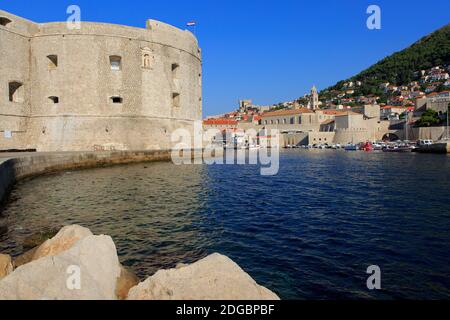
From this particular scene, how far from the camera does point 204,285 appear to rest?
2895 mm

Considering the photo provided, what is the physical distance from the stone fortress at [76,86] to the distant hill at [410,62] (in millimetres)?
107596

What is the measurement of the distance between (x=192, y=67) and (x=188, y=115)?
3.83 metres

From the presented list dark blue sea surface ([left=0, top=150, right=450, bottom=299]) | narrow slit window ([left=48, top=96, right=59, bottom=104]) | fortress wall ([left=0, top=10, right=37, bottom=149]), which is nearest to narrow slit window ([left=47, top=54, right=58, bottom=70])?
fortress wall ([left=0, top=10, right=37, bottom=149])

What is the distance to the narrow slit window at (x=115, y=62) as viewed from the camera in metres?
22.8

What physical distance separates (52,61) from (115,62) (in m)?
3.85

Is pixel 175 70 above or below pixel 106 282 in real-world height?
above

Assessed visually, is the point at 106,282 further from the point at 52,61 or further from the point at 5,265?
the point at 52,61

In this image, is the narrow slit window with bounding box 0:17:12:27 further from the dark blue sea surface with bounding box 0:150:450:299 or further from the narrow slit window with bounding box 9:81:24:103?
the dark blue sea surface with bounding box 0:150:450:299

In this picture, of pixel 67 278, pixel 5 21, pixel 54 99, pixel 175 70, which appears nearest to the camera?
pixel 67 278

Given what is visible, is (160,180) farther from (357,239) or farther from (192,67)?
(192,67)

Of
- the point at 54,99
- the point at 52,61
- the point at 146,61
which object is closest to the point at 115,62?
the point at 146,61

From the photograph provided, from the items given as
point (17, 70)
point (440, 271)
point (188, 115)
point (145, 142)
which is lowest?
point (440, 271)

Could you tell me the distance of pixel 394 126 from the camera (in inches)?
2509
